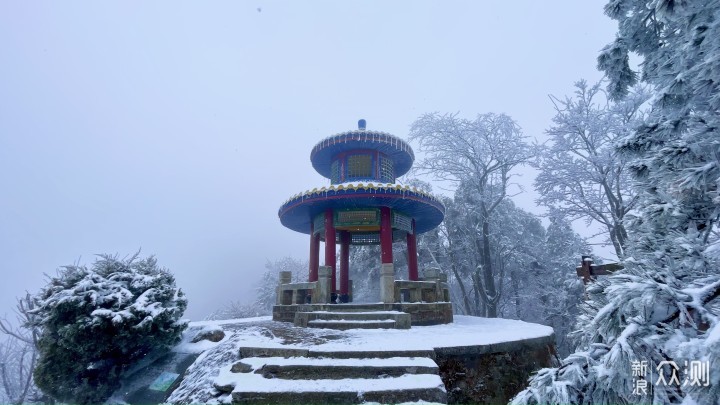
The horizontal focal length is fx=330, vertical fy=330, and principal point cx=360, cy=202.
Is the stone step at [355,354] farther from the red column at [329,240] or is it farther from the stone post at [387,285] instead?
the red column at [329,240]

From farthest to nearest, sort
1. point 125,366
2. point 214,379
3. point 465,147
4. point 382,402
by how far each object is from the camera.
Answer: point 465,147, point 125,366, point 214,379, point 382,402

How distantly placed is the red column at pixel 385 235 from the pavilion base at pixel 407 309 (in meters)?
1.87

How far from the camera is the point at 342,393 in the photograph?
447cm

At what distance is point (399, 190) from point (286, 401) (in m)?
7.23

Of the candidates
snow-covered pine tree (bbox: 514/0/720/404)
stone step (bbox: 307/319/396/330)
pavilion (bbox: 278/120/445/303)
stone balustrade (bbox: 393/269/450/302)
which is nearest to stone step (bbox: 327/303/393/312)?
pavilion (bbox: 278/120/445/303)

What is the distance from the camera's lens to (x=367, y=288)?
25609 mm

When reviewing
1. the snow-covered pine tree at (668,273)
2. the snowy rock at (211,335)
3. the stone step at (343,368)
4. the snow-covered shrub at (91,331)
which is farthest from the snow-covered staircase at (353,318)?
the snow-covered pine tree at (668,273)

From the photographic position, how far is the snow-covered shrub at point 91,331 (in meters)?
6.17

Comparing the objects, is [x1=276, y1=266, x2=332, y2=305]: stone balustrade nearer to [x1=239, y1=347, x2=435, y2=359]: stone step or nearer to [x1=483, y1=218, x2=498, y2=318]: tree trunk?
[x1=239, y1=347, x2=435, y2=359]: stone step

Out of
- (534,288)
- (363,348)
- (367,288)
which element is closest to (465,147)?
(534,288)

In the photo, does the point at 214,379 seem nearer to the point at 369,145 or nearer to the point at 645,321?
the point at 645,321

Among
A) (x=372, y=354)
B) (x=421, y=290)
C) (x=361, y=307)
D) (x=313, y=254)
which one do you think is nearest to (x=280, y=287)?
(x=313, y=254)

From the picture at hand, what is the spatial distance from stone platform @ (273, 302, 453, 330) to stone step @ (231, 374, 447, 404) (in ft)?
12.4

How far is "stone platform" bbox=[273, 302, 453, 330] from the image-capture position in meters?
8.41
